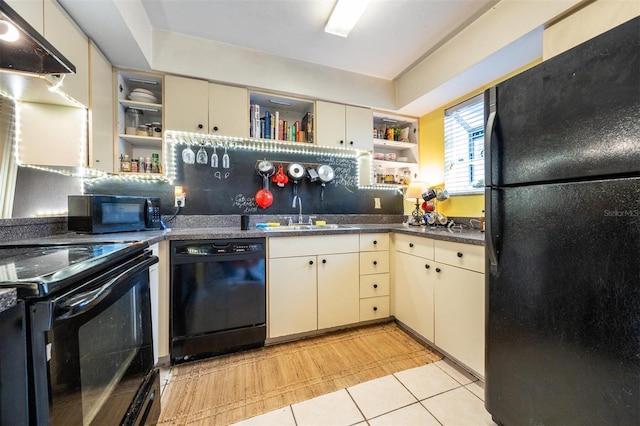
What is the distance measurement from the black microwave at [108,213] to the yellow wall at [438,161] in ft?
8.88

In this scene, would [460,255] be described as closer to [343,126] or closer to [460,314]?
[460,314]

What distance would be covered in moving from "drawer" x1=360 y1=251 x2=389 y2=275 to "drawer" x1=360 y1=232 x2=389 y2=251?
0.05 meters

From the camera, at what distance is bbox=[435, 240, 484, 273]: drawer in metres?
1.50

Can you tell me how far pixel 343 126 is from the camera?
8.27 ft

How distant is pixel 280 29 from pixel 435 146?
1.90 meters

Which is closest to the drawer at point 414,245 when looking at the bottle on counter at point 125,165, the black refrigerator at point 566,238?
the black refrigerator at point 566,238

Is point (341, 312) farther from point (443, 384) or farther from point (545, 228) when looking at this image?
point (545, 228)

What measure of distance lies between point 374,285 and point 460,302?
77 centimetres

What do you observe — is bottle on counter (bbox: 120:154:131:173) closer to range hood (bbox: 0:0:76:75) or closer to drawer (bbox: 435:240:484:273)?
range hood (bbox: 0:0:76:75)

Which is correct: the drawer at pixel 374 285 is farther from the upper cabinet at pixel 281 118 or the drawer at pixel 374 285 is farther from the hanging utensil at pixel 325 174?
the upper cabinet at pixel 281 118

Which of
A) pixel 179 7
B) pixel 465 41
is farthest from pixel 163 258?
pixel 465 41

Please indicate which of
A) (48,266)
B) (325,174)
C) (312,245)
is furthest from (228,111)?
(48,266)

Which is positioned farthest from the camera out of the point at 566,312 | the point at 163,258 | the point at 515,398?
the point at 163,258

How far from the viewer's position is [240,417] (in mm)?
1302
